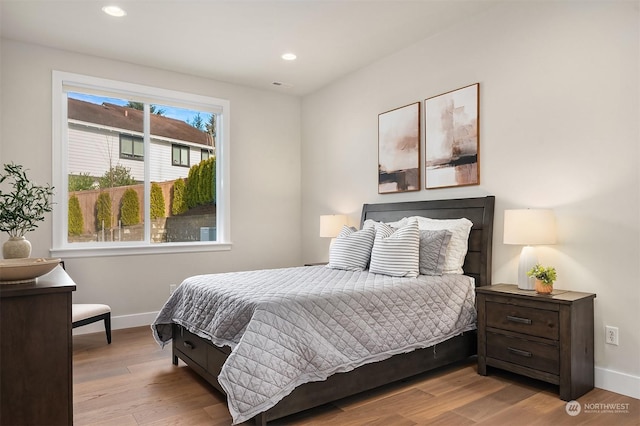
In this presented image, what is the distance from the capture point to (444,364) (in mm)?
3000

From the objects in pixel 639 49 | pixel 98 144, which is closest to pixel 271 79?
pixel 98 144

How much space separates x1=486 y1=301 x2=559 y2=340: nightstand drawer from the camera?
8.47 ft

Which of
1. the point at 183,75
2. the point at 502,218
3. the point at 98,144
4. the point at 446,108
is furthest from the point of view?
the point at 183,75

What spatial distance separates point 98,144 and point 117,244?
1067 mm

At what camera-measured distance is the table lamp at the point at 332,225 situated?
4.61 metres

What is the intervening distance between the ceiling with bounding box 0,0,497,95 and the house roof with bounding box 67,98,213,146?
52 cm

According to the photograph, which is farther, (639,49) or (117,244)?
(117,244)

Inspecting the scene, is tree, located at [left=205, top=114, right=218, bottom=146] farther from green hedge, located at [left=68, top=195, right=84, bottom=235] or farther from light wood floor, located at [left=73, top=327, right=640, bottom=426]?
light wood floor, located at [left=73, top=327, right=640, bottom=426]

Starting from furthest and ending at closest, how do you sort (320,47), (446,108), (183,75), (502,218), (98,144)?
(183,75)
(98,144)
(320,47)
(446,108)
(502,218)

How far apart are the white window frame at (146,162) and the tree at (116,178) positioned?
182mm

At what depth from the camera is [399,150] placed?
13.7 feet

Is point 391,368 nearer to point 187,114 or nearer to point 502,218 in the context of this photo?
point 502,218

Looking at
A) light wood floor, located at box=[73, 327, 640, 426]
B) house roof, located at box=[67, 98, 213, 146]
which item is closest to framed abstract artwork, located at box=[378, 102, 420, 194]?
light wood floor, located at box=[73, 327, 640, 426]

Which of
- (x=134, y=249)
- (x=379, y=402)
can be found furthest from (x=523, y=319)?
(x=134, y=249)
